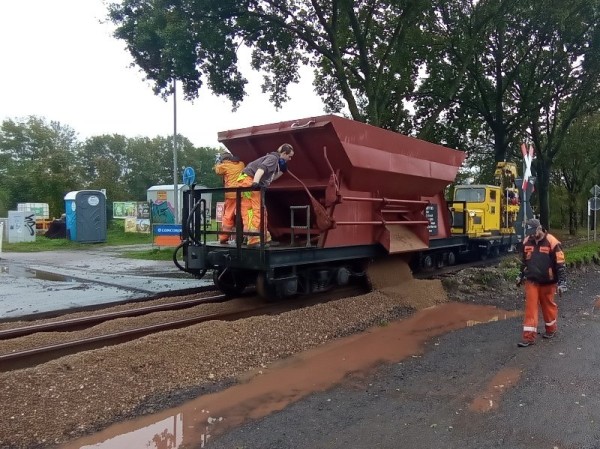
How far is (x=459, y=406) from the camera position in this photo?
4.56 metres

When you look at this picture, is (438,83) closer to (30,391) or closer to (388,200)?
(388,200)

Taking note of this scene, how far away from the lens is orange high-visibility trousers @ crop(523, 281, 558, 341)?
648 centimetres

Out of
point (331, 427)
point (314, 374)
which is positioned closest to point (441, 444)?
point (331, 427)

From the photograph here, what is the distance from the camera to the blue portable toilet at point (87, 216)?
25481mm

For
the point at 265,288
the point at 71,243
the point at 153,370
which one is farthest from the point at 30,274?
the point at 71,243

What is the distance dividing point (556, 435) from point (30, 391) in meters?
4.31

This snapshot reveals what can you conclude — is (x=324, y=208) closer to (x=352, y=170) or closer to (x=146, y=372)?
(x=352, y=170)

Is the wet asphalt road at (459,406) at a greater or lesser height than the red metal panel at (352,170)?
lesser

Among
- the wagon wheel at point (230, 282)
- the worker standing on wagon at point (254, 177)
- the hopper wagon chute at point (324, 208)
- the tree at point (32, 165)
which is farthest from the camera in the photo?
the tree at point (32, 165)

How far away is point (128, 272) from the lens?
14.3 metres

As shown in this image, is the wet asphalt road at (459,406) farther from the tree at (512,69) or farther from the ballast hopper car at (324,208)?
the tree at (512,69)

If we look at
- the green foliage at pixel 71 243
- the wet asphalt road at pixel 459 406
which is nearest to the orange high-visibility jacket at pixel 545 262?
the wet asphalt road at pixel 459 406

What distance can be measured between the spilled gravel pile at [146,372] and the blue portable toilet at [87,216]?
68.8ft

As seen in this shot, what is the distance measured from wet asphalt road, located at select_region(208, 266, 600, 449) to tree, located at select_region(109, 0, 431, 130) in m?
11.9
